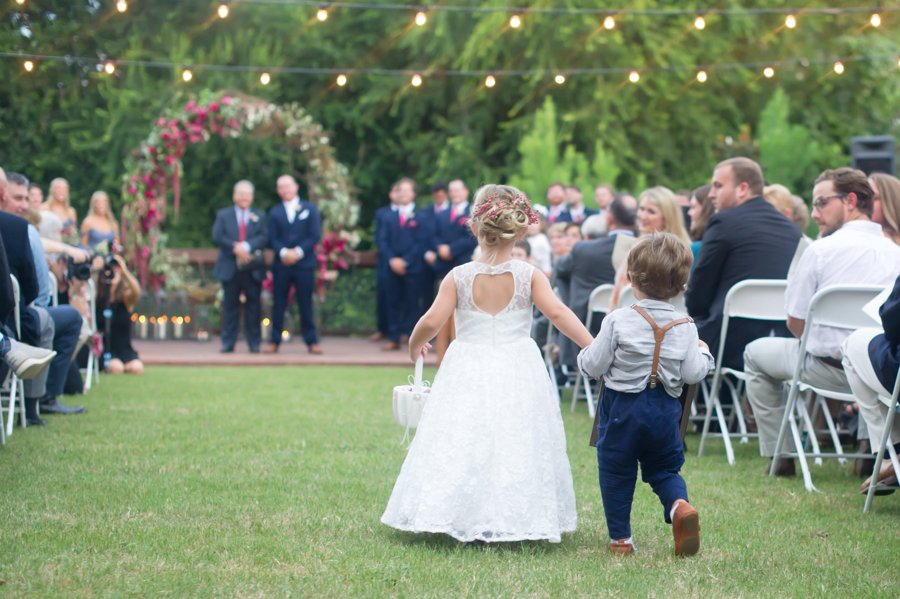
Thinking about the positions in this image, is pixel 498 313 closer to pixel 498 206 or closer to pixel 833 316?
pixel 498 206

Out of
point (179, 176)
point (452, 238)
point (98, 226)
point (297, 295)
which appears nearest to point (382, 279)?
point (452, 238)

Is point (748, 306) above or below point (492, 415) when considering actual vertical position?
above

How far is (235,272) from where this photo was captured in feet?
51.9

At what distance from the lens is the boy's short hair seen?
4.77 m

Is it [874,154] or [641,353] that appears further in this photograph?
[874,154]

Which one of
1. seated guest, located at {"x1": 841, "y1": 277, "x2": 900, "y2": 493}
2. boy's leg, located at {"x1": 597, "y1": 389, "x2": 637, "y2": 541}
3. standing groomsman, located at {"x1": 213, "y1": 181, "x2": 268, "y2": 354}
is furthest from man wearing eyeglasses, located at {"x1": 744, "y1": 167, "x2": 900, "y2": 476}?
standing groomsman, located at {"x1": 213, "y1": 181, "x2": 268, "y2": 354}

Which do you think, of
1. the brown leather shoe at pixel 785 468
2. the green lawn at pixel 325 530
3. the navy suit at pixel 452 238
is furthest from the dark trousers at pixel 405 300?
the brown leather shoe at pixel 785 468

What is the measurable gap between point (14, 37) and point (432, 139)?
27.2 feet

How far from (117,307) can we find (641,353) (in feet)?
29.1

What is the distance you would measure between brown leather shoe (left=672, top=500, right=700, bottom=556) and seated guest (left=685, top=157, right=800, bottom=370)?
10.2 ft

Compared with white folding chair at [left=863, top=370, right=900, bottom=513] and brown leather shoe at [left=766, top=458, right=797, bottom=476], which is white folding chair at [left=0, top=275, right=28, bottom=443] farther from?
white folding chair at [left=863, top=370, right=900, bottom=513]

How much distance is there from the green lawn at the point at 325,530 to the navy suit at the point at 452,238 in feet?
27.9

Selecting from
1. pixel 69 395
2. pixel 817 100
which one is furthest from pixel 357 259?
pixel 817 100

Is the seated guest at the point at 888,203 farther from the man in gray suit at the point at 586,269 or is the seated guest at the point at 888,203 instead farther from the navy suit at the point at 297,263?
the navy suit at the point at 297,263
